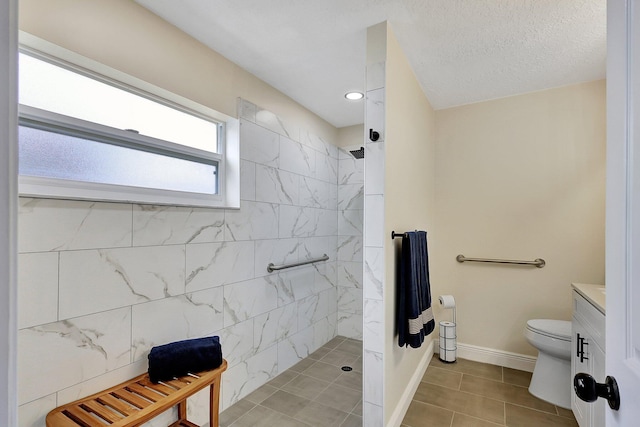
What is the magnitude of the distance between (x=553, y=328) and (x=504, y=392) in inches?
23.0

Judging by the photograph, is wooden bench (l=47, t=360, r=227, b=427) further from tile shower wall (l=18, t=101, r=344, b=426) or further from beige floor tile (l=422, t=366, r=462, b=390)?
beige floor tile (l=422, t=366, r=462, b=390)

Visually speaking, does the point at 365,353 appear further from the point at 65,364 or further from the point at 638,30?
the point at 638,30

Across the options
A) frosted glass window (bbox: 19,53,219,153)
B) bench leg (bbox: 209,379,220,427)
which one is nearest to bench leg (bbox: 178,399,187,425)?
bench leg (bbox: 209,379,220,427)

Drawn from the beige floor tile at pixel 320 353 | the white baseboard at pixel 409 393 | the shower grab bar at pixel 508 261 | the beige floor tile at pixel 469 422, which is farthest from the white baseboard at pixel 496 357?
the beige floor tile at pixel 320 353

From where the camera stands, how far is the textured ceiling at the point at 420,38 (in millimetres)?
1562

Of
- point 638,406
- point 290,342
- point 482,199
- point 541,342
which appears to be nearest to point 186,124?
point 290,342

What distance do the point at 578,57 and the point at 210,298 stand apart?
285cm

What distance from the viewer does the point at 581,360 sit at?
68.7 inches

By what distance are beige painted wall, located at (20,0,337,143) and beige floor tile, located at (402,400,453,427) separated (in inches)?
90.5

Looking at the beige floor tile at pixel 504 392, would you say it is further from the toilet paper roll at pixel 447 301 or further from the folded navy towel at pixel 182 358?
the folded navy towel at pixel 182 358

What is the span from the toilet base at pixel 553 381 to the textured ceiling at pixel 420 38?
2054mm

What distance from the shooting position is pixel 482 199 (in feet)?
9.12

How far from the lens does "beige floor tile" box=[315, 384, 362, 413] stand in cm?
210


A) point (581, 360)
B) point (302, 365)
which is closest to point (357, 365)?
point (302, 365)
